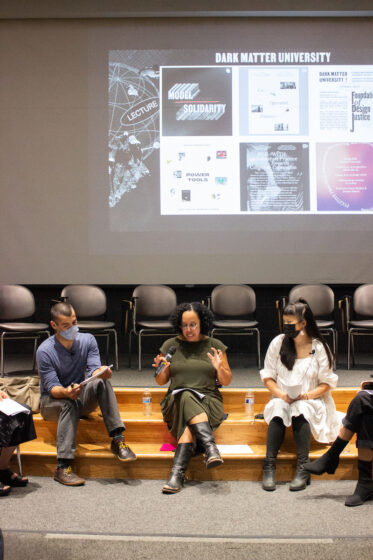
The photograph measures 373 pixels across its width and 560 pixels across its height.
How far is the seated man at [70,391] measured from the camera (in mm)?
3268

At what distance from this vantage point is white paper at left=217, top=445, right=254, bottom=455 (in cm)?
337

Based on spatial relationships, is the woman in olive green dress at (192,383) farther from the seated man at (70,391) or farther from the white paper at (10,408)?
the white paper at (10,408)

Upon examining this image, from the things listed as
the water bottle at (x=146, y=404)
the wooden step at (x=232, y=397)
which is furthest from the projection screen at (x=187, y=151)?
the water bottle at (x=146, y=404)

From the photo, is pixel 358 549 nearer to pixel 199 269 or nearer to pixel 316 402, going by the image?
pixel 316 402

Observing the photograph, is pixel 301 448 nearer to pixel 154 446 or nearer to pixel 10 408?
pixel 154 446

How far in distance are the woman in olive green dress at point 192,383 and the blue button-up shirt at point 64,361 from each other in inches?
18.5

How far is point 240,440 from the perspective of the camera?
142 inches

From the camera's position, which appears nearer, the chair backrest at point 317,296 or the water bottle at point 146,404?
the water bottle at point 146,404

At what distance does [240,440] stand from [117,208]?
112 inches

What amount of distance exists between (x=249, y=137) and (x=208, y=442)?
334 cm

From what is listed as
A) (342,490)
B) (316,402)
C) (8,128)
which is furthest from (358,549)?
(8,128)

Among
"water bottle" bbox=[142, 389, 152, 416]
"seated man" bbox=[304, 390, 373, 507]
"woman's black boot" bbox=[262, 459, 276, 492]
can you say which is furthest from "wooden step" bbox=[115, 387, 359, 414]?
"seated man" bbox=[304, 390, 373, 507]

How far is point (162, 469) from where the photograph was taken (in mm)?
3336

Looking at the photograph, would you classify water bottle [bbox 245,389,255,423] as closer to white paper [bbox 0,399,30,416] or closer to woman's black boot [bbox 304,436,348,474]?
woman's black boot [bbox 304,436,348,474]
